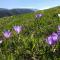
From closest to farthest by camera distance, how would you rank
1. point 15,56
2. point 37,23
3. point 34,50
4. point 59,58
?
1. point 59,58
2. point 15,56
3. point 34,50
4. point 37,23

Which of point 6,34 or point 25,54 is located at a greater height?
point 6,34

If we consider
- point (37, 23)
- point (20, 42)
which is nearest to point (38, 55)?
point (20, 42)

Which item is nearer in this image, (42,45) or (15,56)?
(15,56)

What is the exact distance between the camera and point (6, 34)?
→ 445 cm

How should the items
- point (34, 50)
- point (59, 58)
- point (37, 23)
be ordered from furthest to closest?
point (37, 23)
point (34, 50)
point (59, 58)

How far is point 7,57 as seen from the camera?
3775mm

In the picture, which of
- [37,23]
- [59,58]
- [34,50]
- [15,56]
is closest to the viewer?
[59,58]

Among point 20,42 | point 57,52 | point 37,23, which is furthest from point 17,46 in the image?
point 37,23

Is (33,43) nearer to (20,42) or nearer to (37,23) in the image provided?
(20,42)

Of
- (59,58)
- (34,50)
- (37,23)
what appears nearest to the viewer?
(59,58)

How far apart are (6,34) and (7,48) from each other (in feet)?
0.76

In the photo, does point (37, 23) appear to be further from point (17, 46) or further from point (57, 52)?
point (57, 52)

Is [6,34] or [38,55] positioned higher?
[6,34]

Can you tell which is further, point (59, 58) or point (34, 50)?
point (34, 50)
